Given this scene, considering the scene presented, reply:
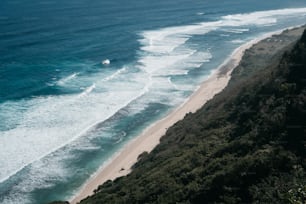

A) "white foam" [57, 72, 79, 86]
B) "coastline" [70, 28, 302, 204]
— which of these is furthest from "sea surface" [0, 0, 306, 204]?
"coastline" [70, 28, 302, 204]

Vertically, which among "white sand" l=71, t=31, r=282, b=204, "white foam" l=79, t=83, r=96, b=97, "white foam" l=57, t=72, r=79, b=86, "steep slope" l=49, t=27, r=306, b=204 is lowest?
"white sand" l=71, t=31, r=282, b=204

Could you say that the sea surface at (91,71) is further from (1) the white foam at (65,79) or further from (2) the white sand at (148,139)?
(2) the white sand at (148,139)

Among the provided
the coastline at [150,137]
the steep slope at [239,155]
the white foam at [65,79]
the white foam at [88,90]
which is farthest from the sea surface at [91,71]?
the steep slope at [239,155]

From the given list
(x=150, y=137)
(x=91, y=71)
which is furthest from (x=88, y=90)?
(x=150, y=137)

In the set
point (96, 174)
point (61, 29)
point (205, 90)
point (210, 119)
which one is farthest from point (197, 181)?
point (61, 29)

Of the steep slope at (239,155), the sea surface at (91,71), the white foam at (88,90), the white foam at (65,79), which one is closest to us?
the steep slope at (239,155)

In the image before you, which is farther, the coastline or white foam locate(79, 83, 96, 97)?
white foam locate(79, 83, 96, 97)

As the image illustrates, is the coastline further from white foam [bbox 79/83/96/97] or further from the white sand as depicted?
white foam [bbox 79/83/96/97]
